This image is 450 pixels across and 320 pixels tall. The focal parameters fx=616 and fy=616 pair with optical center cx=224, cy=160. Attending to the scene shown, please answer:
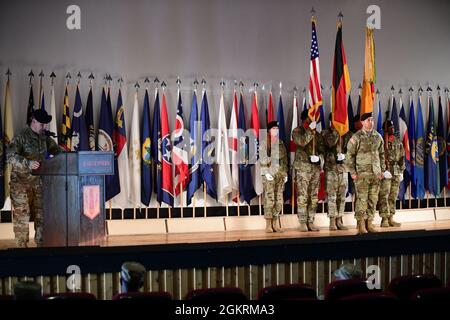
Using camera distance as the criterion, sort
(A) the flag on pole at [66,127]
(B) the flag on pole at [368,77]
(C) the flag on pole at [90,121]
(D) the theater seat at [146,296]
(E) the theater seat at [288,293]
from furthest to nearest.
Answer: (C) the flag on pole at [90,121] → (A) the flag on pole at [66,127] → (B) the flag on pole at [368,77] → (E) the theater seat at [288,293] → (D) the theater seat at [146,296]

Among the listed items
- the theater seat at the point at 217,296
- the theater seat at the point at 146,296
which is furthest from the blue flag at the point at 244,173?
the theater seat at the point at 146,296

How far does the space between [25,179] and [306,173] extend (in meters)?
3.76

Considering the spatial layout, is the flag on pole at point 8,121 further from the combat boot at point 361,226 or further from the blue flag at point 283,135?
the combat boot at point 361,226

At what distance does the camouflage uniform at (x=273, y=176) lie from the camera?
8.43 m

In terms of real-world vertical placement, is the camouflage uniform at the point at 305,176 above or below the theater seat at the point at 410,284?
above

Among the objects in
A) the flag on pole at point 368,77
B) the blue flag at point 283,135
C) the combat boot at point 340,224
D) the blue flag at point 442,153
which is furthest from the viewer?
the blue flag at point 442,153

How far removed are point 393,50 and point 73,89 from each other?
522 centimetres

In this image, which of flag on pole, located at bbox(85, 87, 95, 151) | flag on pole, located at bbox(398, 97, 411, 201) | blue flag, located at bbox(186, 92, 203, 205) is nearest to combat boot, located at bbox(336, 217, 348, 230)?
flag on pole, located at bbox(398, 97, 411, 201)

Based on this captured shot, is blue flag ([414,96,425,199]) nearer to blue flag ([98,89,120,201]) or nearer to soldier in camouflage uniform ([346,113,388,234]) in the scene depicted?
soldier in camouflage uniform ([346,113,388,234])

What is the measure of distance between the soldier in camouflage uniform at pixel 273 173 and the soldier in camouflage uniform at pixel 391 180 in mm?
1512

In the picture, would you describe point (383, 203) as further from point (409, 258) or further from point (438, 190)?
point (409, 258)

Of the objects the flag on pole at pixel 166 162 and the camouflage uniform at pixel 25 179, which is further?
the flag on pole at pixel 166 162

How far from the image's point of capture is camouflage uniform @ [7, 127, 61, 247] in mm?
6570
